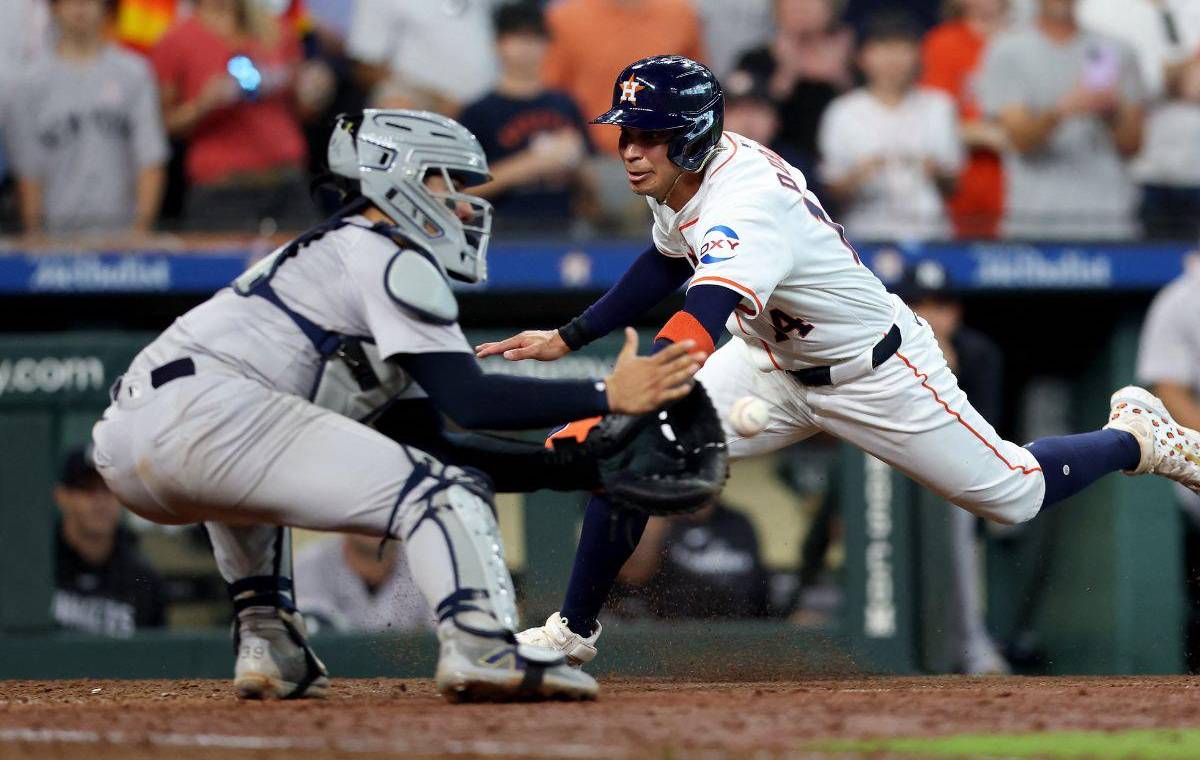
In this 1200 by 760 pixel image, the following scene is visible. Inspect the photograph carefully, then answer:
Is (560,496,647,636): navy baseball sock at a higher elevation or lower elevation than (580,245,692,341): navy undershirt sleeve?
lower

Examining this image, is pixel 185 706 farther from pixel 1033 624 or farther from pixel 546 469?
pixel 1033 624

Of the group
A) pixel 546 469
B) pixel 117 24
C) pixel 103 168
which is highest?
pixel 117 24

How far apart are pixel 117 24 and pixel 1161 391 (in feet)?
17.7

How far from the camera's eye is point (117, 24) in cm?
841

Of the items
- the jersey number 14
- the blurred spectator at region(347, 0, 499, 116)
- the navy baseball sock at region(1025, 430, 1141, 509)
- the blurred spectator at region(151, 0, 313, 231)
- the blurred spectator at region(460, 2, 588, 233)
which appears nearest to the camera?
the jersey number 14

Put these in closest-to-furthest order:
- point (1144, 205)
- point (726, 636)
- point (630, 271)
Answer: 1. point (630, 271)
2. point (726, 636)
3. point (1144, 205)

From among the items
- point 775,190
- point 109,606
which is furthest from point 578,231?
point 775,190

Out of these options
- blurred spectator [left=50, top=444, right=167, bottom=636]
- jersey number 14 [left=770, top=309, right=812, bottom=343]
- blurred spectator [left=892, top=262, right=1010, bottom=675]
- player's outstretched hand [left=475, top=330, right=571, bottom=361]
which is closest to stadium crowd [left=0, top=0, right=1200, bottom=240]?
blurred spectator [left=892, top=262, right=1010, bottom=675]

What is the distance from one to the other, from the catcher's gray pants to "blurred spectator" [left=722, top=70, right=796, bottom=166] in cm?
454

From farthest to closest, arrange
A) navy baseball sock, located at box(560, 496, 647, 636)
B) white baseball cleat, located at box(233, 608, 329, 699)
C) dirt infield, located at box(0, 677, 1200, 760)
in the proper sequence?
navy baseball sock, located at box(560, 496, 647, 636)
white baseball cleat, located at box(233, 608, 329, 699)
dirt infield, located at box(0, 677, 1200, 760)

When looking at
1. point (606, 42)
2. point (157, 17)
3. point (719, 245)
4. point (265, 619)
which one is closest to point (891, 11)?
point (606, 42)

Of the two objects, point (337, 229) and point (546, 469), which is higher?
point (337, 229)

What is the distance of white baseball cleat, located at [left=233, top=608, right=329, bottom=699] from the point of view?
14.9 feet

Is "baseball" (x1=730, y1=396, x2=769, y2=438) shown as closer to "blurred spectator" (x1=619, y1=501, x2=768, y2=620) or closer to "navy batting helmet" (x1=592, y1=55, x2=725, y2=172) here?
"navy batting helmet" (x1=592, y1=55, x2=725, y2=172)
